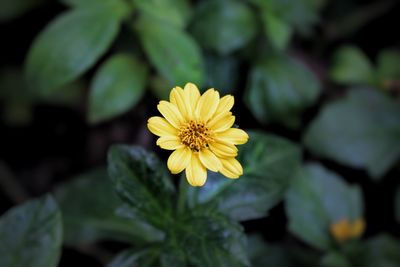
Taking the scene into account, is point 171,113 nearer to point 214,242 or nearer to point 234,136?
point 234,136

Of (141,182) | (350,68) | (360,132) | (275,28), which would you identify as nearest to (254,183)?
(141,182)

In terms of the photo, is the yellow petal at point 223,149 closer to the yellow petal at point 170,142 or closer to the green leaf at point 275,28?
the yellow petal at point 170,142

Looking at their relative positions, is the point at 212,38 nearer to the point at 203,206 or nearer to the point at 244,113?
the point at 244,113

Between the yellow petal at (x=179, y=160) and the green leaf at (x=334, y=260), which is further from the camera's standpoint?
the green leaf at (x=334, y=260)

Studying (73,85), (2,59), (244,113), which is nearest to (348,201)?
(244,113)

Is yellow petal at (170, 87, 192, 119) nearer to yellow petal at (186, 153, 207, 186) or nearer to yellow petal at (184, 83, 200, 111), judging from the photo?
yellow petal at (184, 83, 200, 111)

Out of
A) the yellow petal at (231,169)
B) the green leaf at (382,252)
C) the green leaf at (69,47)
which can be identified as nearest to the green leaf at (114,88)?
the green leaf at (69,47)
